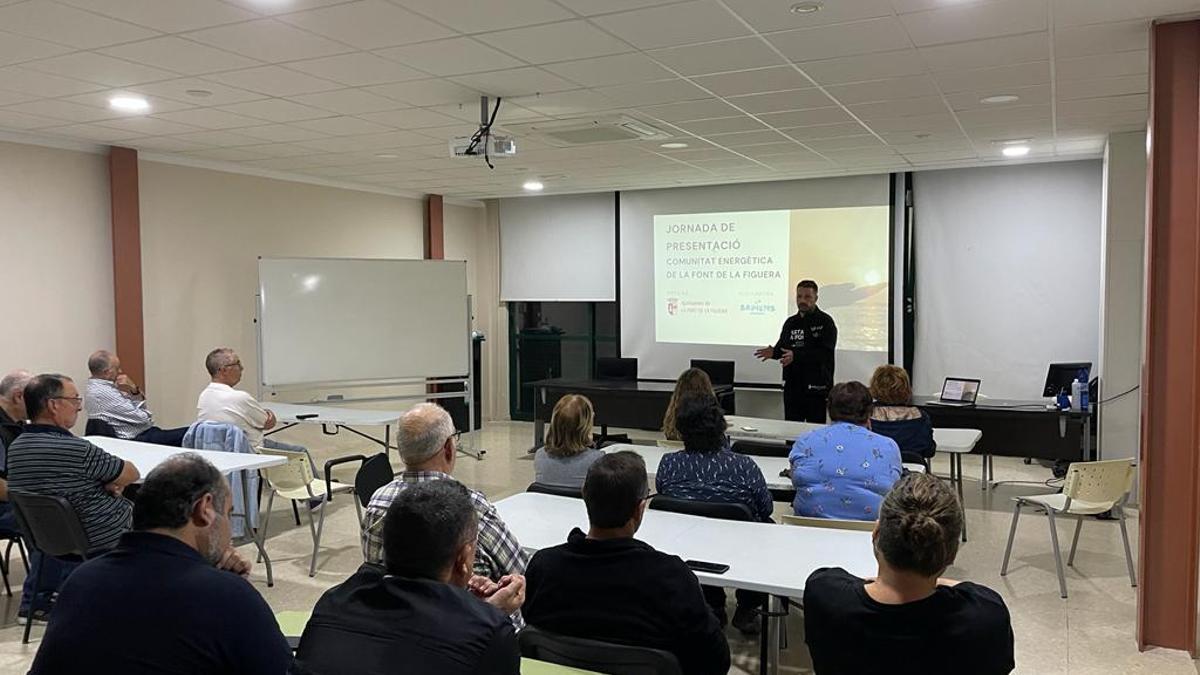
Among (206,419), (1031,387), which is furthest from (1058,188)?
(206,419)

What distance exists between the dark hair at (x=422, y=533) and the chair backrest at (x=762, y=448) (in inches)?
136

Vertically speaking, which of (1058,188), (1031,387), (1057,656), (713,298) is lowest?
(1057,656)

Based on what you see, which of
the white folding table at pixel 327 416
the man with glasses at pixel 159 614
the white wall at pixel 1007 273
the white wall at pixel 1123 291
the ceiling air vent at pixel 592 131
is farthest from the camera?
the white wall at pixel 1007 273

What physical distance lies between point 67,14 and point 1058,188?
7.74m

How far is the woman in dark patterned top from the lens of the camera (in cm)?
359

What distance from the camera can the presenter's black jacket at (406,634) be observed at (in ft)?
5.21

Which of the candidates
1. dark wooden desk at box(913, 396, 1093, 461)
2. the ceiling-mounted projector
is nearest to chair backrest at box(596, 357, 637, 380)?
dark wooden desk at box(913, 396, 1093, 461)

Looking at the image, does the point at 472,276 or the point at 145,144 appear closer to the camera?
the point at 145,144

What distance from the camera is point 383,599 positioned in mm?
1675

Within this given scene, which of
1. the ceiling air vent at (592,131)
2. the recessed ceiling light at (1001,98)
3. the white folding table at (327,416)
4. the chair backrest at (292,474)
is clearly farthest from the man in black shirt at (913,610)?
the white folding table at (327,416)

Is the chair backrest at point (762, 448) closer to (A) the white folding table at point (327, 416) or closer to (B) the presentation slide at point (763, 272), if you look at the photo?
(A) the white folding table at point (327, 416)

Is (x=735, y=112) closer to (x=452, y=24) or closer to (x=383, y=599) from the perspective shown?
(x=452, y=24)

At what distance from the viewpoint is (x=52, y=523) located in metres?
3.65

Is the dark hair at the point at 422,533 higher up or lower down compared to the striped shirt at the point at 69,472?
higher up
